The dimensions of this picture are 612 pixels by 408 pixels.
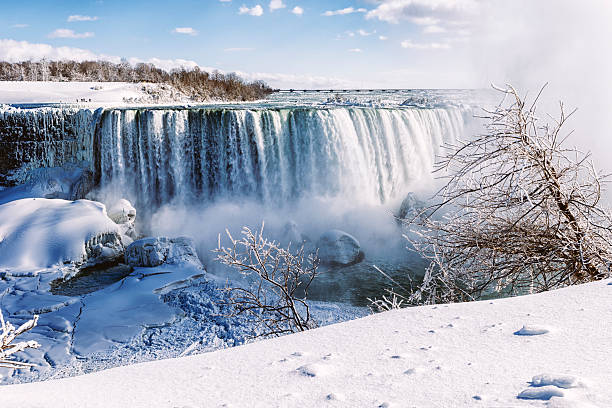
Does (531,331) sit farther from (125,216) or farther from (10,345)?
(125,216)

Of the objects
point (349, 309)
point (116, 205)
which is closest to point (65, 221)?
point (116, 205)

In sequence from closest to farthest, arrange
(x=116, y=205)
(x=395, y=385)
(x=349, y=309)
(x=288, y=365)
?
(x=395, y=385) < (x=288, y=365) < (x=349, y=309) < (x=116, y=205)

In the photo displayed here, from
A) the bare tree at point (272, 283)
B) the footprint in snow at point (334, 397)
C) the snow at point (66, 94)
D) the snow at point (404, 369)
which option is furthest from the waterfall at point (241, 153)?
the footprint in snow at point (334, 397)

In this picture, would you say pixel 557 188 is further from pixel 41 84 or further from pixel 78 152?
pixel 41 84

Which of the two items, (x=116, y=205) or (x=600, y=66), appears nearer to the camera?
(x=116, y=205)

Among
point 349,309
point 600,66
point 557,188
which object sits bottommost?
point 349,309

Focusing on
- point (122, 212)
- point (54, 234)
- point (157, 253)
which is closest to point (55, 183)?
point (122, 212)

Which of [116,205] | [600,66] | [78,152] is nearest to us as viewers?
[116,205]
